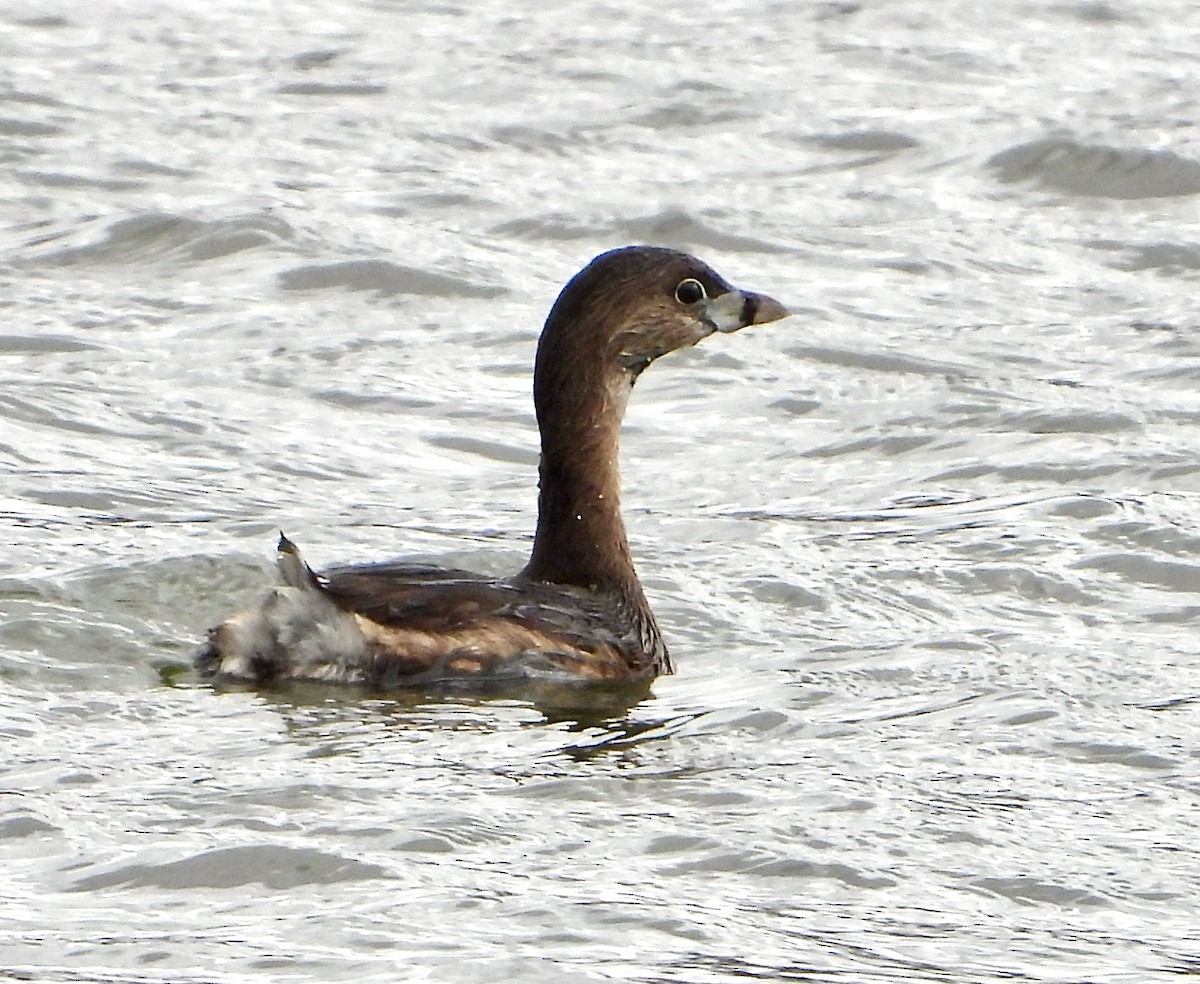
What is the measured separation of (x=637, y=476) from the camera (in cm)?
1090

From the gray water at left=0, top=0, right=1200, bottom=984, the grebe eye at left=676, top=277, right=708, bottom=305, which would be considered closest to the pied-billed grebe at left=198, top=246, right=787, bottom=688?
the grebe eye at left=676, top=277, right=708, bottom=305

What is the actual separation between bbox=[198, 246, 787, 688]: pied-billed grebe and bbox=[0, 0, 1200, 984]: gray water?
15cm

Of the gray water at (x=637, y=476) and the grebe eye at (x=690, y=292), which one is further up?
the grebe eye at (x=690, y=292)

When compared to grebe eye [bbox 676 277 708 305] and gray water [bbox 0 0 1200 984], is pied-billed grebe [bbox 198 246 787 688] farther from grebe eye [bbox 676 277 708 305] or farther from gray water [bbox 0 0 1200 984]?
gray water [bbox 0 0 1200 984]

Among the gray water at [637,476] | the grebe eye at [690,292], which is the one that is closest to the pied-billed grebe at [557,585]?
the grebe eye at [690,292]

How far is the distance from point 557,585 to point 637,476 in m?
2.36

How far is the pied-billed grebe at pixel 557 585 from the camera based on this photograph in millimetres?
7922

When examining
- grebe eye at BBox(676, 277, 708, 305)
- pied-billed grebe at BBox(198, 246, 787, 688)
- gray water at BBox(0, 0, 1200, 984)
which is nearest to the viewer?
gray water at BBox(0, 0, 1200, 984)

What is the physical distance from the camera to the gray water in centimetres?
640

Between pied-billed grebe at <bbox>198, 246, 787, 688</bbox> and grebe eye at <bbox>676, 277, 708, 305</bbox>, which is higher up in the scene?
grebe eye at <bbox>676, 277, 708, 305</bbox>

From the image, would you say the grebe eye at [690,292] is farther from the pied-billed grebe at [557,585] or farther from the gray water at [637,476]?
the gray water at [637,476]

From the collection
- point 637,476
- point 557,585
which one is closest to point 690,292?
point 557,585

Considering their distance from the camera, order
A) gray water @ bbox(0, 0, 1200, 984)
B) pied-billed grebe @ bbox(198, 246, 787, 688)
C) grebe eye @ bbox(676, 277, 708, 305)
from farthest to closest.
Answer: grebe eye @ bbox(676, 277, 708, 305) → pied-billed grebe @ bbox(198, 246, 787, 688) → gray water @ bbox(0, 0, 1200, 984)

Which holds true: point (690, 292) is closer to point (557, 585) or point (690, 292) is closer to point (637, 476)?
point (557, 585)
